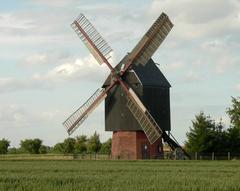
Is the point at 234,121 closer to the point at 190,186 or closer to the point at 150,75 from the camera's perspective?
the point at 150,75

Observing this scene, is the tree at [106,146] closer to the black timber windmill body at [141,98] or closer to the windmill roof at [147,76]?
the black timber windmill body at [141,98]

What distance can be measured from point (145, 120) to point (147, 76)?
5.12 meters

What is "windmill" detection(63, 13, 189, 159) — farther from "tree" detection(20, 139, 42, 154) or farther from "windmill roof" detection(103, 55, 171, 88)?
"tree" detection(20, 139, 42, 154)

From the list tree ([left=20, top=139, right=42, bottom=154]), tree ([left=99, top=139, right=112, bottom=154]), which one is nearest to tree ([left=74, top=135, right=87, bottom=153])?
tree ([left=99, top=139, right=112, bottom=154])

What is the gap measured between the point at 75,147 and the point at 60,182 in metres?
68.7

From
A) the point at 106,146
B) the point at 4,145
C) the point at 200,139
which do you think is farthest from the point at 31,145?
the point at 200,139

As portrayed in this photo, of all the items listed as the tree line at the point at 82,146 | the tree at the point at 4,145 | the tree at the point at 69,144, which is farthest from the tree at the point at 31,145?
the tree at the point at 69,144

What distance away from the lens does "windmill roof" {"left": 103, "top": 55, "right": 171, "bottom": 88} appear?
60.8 metres

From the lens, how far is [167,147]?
6681cm

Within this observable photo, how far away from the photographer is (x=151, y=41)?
60.9 metres

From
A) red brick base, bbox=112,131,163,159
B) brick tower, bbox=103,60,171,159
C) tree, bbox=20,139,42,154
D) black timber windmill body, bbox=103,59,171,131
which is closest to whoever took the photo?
black timber windmill body, bbox=103,59,171,131

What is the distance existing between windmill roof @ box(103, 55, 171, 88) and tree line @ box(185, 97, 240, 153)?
25.5 feet

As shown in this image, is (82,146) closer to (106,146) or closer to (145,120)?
(106,146)

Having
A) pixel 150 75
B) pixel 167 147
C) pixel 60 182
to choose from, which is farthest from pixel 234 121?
pixel 60 182
